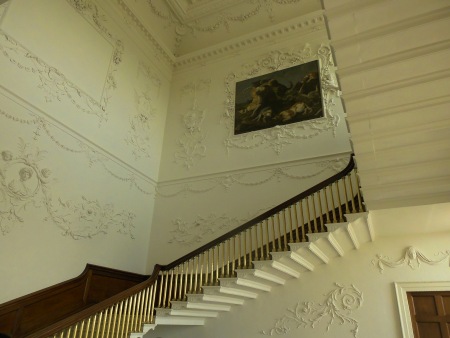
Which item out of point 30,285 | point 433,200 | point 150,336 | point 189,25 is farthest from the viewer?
point 189,25

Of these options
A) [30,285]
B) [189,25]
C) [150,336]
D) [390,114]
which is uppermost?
[189,25]

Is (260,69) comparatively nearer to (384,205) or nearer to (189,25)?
(189,25)

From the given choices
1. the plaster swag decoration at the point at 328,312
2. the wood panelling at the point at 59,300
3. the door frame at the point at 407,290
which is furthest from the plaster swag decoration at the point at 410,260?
the wood panelling at the point at 59,300

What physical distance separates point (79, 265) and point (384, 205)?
604 cm

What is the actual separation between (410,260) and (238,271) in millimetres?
3345

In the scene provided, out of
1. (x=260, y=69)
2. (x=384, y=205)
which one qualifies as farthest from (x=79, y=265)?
(x=260, y=69)

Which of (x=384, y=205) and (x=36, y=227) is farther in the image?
(x=36, y=227)

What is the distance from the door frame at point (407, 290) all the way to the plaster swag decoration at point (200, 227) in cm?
354

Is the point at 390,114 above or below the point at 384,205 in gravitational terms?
above

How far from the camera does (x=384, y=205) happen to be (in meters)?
5.51

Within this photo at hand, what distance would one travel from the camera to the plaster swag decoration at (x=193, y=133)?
10.4 m

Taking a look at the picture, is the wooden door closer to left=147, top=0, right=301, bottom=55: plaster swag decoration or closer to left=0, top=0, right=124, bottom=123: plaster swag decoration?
left=0, top=0, right=124, bottom=123: plaster swag decoration

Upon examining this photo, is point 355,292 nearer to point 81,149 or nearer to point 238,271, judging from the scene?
point 238,271

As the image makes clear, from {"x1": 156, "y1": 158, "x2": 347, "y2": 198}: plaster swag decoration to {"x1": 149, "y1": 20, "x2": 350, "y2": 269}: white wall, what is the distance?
24 millimetres
